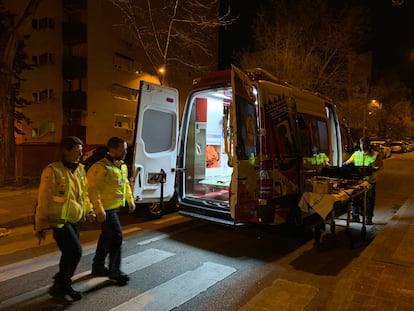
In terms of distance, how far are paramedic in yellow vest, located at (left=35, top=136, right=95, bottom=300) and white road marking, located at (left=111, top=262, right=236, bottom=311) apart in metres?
0.67

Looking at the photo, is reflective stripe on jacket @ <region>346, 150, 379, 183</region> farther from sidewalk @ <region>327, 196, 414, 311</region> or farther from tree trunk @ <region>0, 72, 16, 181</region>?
tree trunk @ <region>0, 72, 16, 181</region>

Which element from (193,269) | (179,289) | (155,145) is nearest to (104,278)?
(179,289)

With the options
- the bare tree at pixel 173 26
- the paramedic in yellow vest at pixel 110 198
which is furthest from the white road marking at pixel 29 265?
the bare tree at pixel 173 26

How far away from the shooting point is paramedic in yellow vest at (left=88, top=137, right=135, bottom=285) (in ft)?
13.5

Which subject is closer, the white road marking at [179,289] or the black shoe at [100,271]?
the white road marking at [179,289]

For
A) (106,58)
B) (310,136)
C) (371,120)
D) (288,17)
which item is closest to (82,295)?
(310,136)

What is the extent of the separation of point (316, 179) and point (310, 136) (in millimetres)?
1399

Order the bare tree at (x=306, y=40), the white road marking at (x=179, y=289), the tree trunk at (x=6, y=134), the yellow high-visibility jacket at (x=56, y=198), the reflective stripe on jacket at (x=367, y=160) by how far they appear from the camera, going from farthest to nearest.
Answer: the bare tree at (x=306, y=40) → the tree trunk at (x=6, y=134) → the reflective stripe on jacket at (x=367, y=160) → the white road marking at (x=179, y=289) → the yellow high-visibility jacket at (x=56, y=198)

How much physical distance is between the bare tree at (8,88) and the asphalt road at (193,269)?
694 cm

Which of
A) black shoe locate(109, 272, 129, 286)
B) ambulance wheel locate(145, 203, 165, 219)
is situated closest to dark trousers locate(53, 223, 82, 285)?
black shoe locate(109, 272, 129, 286)

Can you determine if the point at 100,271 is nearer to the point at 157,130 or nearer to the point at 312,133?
the point at 157,130

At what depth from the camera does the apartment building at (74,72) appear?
2530cm

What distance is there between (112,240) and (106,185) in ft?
2.23

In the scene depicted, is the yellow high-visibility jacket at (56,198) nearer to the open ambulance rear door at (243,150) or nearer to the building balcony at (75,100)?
the open ambulance rear door at (243,150)
